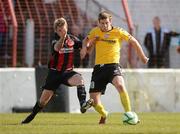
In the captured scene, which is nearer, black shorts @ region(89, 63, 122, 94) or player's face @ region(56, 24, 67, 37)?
player's face @ region(56, 24, 67, 37)

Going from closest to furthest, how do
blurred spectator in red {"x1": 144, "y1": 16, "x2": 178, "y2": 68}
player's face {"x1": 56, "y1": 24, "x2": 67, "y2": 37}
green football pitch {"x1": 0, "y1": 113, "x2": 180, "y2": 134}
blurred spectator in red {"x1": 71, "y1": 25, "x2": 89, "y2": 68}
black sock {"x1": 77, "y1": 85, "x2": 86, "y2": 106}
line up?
1. green football pitch {"x1": 0, "y1": 113, "x2": 180, "y2": 134}
2. player's face {"x1": 56, "y1": 24, "x2": 67, "y2": 37}
3. black sock {"x1": 77, "y1": 85, "x2": 86, "y2": 106}
4. blurred spectator in red {"x1": 71, "y1": 25, "x2": 89, "y2": 68}
5. blurred spectator in red {"x1": 144, "y1": 16, "x2": 178, "y2": 68}

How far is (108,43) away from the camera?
45.5 feet

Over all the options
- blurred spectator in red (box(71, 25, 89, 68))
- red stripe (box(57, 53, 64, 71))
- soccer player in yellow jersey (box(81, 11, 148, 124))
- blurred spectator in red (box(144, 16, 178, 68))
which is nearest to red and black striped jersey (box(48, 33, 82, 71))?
red stripe (box(57, 53, 64, 71))

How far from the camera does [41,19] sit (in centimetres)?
2061

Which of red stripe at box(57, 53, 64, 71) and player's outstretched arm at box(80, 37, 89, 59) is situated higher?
player's outstretched arm at box(80, 37, 89, 59)

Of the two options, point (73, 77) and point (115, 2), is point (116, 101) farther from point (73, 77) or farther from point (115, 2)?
point (73, 77)

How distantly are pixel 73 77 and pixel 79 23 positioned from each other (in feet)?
24.2

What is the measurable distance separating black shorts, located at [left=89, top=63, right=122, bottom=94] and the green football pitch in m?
0.64

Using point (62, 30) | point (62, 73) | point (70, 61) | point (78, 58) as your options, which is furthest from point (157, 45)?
point (62, 30)

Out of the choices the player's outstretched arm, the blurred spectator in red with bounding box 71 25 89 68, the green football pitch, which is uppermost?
the player's outstretched arm

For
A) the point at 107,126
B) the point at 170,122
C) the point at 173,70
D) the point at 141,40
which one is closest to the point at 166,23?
the point at 141,40

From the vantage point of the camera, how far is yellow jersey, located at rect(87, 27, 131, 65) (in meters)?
13.8

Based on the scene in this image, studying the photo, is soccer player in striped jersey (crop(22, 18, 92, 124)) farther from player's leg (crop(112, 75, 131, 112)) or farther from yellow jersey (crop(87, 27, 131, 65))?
player's leg (crop(112, 75, 131, 112))

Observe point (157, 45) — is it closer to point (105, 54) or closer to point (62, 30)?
point (105, 54)
